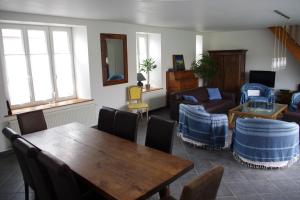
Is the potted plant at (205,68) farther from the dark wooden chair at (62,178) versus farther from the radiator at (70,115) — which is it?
the dark wooden chair at (62,178)

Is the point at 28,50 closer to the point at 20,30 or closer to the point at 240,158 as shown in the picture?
the point at 20,30

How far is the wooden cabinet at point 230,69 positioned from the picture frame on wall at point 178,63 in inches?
55.4

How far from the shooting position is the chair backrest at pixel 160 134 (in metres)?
2.45

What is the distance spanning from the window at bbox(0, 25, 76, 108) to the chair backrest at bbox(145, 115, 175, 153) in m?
2.98

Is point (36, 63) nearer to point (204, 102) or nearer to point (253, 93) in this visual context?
point (204, 102)

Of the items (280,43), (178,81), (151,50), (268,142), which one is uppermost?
(280,43)

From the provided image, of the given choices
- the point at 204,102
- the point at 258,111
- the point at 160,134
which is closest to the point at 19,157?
the point at 160,134

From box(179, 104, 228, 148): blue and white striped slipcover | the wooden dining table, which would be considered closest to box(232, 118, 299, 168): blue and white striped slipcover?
box(179, 104, 228, 148): blue and white striped slipcover

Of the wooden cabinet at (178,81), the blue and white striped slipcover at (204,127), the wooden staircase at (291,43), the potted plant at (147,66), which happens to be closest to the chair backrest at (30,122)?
the blue and white striped slipcover at (204,127)

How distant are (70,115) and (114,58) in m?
1.71

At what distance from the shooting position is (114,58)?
559cm

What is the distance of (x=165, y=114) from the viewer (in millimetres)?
6598

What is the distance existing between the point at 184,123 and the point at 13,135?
2886 mm

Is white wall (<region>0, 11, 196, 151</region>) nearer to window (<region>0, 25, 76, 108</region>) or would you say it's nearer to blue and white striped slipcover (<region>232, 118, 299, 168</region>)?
window (<region>0, 25, 76, 108</region>)
